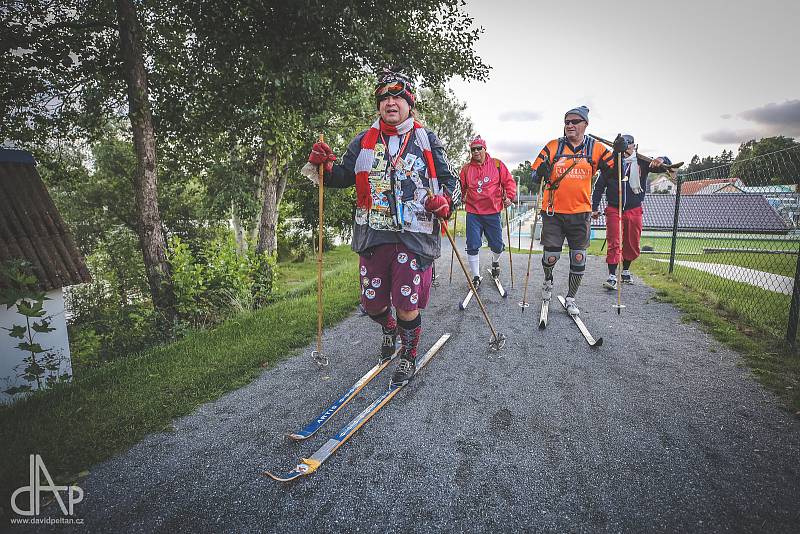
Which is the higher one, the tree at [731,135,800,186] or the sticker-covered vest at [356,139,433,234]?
the tree at [731,135,800,186]

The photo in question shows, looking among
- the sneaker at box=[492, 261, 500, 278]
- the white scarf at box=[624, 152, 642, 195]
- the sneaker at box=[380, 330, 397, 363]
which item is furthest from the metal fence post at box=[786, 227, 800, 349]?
the sneaker at box=[492, 261, 500, 278]

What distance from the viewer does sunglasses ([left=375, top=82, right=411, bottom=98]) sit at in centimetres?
307

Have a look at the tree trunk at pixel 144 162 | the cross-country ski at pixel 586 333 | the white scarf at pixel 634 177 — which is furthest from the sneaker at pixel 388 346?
the white scarf at pixel 634 177

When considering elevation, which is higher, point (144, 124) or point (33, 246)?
point (144, 124)

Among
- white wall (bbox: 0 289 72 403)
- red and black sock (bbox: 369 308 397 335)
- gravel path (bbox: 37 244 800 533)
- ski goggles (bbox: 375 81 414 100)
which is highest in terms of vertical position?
ski goggles (bbox: 375 81 414 100)

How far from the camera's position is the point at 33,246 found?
20.4 ft

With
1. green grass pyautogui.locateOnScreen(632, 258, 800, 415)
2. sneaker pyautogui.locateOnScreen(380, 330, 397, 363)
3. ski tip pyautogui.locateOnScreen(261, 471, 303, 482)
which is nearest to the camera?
ski tip pyautogui.locateOnScreen(261, 471, 303, 482)

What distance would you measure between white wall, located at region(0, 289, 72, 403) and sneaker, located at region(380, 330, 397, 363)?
182 inches

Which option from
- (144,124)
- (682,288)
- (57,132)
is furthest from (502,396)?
(57,132)

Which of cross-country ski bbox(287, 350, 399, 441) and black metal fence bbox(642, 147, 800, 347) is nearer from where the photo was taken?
cross-country ski bbox(287, 350, 399, 441)

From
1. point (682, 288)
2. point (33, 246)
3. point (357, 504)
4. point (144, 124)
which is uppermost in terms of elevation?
point (144, 124)

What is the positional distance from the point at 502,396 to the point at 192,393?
2725mm

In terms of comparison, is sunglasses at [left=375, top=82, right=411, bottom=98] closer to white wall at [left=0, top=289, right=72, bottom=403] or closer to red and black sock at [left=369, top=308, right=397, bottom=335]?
red and black sock at [left=369, top=308, right=397, bottom=335]

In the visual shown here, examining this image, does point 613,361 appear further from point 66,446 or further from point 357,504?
point 66,446
